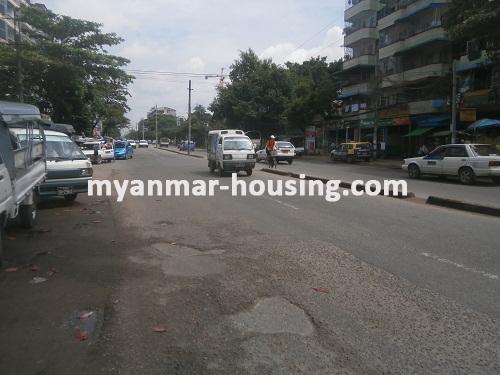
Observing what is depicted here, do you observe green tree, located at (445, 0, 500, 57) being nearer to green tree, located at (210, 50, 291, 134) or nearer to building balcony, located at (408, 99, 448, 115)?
building balcony, located at (408, 99, 448, 115)

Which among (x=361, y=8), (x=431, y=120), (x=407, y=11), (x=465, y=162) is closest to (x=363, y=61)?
(x=361, y=8)

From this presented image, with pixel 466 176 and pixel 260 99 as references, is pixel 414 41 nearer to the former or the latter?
pixel 260 99

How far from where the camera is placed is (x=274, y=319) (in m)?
4.46

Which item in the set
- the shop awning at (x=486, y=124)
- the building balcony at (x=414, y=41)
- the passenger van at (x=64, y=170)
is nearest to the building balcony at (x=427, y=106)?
the building balcony at (x=414, y=41)

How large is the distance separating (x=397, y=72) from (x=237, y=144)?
89.3 ft

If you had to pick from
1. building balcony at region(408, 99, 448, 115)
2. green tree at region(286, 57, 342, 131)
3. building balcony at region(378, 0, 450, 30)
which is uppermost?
building balcony at region(378, 0, 450, 30)

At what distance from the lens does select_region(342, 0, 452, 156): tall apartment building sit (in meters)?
37.1

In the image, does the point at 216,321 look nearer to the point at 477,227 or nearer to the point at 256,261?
the point at 256,261

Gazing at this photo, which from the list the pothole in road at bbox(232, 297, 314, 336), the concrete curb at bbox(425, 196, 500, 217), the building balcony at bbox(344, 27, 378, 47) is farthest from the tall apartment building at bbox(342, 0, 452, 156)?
the pothole in road at bbox(232, 297, 314, 336)

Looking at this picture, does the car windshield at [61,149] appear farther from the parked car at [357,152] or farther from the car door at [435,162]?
the parked car at [357,152]

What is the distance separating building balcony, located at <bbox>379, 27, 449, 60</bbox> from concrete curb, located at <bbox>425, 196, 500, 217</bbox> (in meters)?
25.7

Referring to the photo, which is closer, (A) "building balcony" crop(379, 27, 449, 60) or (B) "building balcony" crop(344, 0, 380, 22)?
(A) "building balcony" crop(379, 27, 449, 60)

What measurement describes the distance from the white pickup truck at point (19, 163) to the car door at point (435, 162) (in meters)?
16.0

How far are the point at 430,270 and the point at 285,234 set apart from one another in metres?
2.84
